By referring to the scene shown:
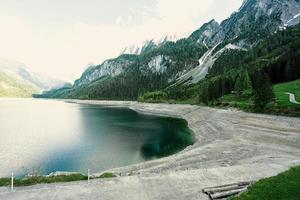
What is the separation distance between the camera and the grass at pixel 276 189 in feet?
56.8

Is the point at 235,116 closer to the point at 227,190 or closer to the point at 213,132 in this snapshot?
the point at 213,132

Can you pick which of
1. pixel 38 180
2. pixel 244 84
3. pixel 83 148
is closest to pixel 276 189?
pixel 38 180

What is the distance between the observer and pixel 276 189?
722 inches

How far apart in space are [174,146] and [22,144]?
105 ft

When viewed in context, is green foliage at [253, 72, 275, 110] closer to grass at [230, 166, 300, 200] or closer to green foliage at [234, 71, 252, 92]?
green foliage at [234, 71, 252, 92]

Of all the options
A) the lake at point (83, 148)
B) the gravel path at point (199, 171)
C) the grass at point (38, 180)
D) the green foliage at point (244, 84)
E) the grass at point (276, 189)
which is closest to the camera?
the grass at point (276, 189)

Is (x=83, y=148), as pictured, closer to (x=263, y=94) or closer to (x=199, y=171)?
(x=199, y=171)

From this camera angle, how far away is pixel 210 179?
24.3 meters

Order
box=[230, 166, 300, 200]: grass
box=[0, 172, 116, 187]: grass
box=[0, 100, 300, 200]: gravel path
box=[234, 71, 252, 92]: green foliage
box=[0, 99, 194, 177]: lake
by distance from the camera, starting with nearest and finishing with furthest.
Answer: box=[230, 166, 300, 200]: grass < box=[0, 100, 300, 200]: gravel path < box=[0, 172, 116, 187]: grass < box=[0, 99, 194, 177]: lake < box=[234, 71, 252, 92]: green foliage

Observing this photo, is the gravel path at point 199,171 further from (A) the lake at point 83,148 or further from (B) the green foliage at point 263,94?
(B) the green foliage at point 263,94

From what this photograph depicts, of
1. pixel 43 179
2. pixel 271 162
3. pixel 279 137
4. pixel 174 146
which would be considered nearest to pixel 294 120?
pixel 279 137

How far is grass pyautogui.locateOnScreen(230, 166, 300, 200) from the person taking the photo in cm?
1730

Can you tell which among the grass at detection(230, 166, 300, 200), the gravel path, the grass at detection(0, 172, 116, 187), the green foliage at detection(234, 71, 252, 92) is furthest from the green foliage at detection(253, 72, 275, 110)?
the grass at detection(0, 172, 116, 187)

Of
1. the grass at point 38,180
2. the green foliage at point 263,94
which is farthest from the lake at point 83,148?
the green foliage at point 263,94
